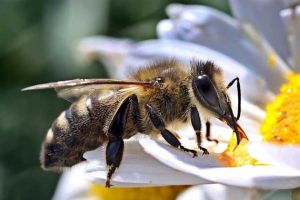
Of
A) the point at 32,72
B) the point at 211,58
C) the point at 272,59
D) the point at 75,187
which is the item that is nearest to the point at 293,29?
the point at 272,59

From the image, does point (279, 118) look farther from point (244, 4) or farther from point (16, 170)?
point (16, 170)

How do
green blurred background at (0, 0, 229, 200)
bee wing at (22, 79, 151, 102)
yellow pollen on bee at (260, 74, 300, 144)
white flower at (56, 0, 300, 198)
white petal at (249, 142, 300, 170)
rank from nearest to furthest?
white petal at (249, 142, 300, 170), bee wing at (22, 79, 151, 102), yellow pollen on bee at (260, 74, 300, 144), white flower at (56, 0, 300, 198), green blurred background at (0, 0, 229, 200)

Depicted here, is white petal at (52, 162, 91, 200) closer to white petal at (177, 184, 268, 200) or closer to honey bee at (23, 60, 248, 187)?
white petal at (177, 184, 268, 200)

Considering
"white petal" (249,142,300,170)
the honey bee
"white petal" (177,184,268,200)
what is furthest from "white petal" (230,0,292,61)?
"white petal" (249,142,300,170)

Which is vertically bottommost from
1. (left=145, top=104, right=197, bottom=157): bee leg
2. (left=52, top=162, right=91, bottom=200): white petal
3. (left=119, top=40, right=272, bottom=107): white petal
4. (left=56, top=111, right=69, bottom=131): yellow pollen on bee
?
(left=52, top=162, right=91, bottom=200): white petal

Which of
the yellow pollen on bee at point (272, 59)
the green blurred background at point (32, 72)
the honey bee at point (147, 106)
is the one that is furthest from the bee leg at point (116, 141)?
the green blurred background at point (32, 72)

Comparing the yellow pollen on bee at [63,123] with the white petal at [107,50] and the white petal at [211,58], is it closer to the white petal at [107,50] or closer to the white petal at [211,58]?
the white petal at [211,58]

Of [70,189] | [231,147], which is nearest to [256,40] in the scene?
[231,147]

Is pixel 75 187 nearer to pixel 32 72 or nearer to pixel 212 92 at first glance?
pixel 32 72
